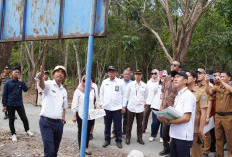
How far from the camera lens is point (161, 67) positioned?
25.9 m

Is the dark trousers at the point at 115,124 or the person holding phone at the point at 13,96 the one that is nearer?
the dark trousers at the point at 115,124

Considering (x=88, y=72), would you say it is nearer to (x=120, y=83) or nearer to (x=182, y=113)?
(x=182, y=113)

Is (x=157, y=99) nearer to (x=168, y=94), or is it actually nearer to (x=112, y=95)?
(x=112, y=95)

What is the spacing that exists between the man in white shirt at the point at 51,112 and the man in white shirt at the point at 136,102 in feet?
7.68

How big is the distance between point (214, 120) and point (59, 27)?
381 centimetres

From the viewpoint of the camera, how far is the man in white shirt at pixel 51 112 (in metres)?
3.76

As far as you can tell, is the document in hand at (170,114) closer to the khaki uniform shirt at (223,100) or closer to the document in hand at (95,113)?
the document in hand at (95,113)

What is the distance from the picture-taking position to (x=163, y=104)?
4.57 meters

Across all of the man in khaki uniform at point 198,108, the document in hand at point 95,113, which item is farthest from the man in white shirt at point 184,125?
the document in hand at point 95,113

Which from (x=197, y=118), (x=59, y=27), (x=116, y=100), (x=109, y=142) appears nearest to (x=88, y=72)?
(x=59, y=27)

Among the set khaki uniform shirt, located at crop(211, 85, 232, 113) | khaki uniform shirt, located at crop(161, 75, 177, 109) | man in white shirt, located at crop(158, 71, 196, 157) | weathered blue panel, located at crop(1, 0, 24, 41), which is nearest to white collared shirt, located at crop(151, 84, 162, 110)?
khaki uniform shirt, located at crop(161, 75, 177, 109)

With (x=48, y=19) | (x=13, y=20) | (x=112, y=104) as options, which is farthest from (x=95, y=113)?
(x=13, y=20)

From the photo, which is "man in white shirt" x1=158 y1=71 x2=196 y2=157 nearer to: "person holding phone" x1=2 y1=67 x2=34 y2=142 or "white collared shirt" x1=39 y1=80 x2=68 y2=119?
"white collared shirt" x1=39 y1=80 x2=68 y2=119

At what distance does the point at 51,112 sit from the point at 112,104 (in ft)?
7.24
